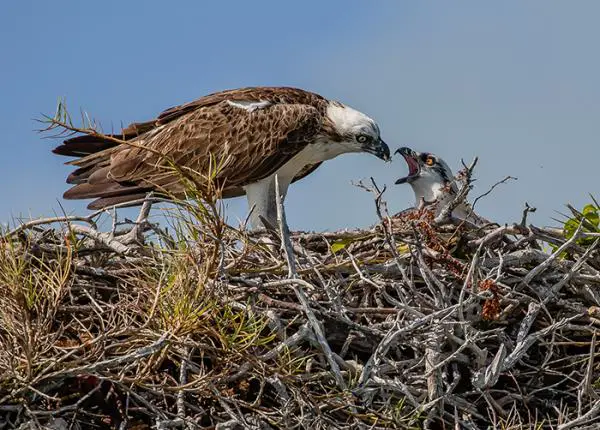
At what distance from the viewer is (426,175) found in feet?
30.2

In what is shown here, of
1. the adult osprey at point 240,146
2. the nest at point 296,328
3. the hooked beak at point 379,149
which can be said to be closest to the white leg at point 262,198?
the adult osprey at point 240,146

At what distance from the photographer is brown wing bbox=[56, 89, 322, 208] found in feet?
28.9

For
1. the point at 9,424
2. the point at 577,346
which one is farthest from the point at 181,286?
the point at 577,346

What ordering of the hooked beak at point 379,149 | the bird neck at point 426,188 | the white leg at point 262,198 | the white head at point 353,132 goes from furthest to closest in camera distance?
the hooked beak at point 379,149 < the bird neck at point 426,188 < the white head at point 353,132 < the white leg at point 262,198

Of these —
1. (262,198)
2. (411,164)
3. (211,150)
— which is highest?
(211,150)

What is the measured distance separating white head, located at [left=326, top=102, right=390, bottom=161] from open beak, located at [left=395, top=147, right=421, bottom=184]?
14cm

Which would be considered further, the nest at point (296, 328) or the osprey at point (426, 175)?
the osprey at point (426, 175)

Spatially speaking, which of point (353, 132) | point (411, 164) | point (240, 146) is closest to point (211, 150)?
point (240, 146)

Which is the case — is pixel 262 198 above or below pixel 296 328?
above

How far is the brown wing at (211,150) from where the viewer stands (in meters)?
8.82

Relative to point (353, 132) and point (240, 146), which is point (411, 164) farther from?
point (240, 146)

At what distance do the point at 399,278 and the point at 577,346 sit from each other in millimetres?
1085

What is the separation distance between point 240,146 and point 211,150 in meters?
0.25

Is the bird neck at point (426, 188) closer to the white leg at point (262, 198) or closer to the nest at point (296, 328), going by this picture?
the white leg at point (262, 198)
